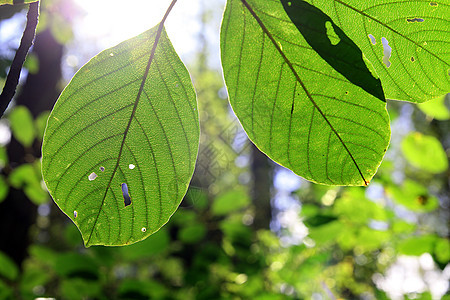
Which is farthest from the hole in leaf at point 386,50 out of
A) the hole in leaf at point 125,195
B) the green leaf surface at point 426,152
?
the green leaf surface at point 426,152

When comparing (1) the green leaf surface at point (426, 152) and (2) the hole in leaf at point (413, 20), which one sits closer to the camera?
(2) the hole in leaf at point (413, 20)

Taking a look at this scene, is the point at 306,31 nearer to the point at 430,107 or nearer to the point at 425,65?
the point at 425,65

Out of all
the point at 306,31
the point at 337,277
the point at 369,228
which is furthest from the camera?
the point at 337,277

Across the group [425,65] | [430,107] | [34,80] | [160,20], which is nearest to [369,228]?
[430,107]

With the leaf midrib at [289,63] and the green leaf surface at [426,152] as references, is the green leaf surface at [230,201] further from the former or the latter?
the leaf midrib at [289,63]

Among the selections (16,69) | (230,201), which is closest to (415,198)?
(230,201)

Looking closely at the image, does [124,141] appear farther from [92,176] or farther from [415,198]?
[415,198]
